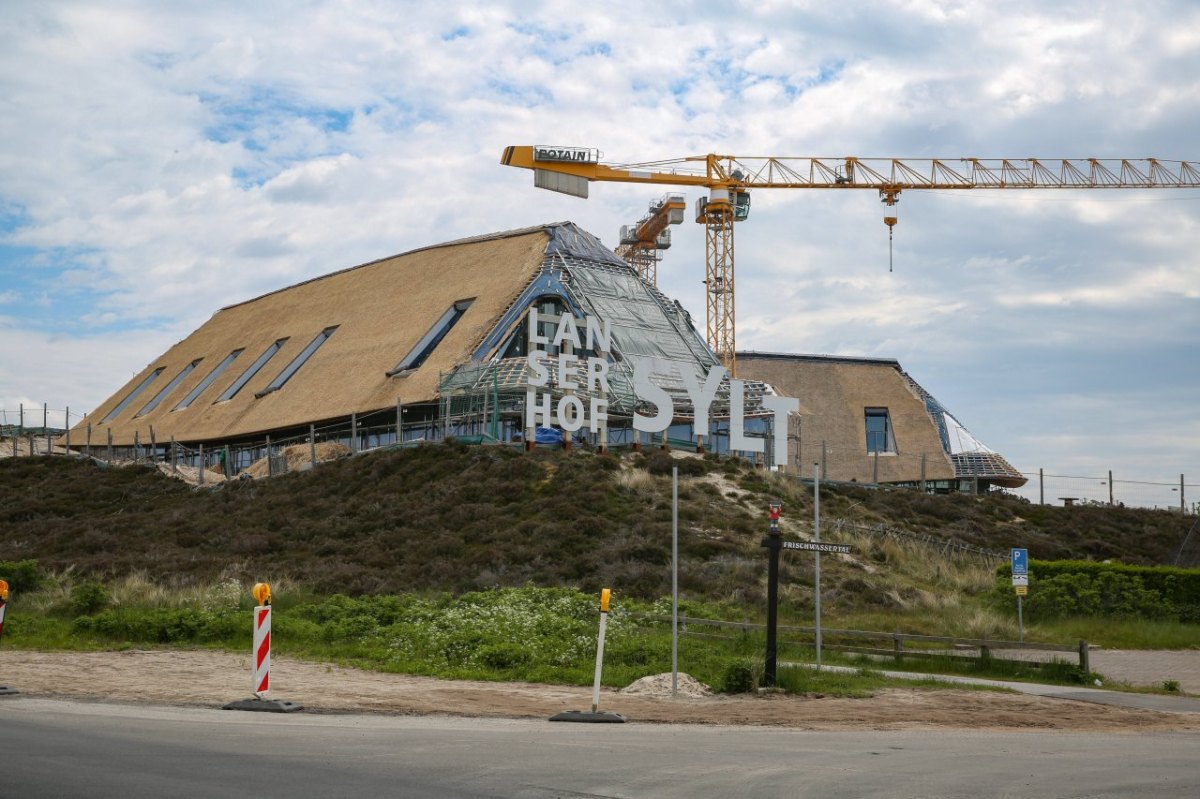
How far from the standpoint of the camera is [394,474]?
46.4m

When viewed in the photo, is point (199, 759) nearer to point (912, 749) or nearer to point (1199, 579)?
point (912, 749)

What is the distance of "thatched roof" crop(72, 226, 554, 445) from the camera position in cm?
5516

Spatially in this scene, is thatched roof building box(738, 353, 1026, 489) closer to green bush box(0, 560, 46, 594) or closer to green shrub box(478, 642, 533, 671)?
green bush box(0, 560, 46, 594)

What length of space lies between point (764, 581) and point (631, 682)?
13741 millimetres

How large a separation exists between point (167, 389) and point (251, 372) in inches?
439

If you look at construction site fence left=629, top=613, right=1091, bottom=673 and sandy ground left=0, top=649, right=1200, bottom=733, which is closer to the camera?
sandy ground left=0, top=649, right=1200, bottom=733

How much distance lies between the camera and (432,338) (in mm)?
56688

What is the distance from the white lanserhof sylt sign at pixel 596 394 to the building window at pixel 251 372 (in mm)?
24719

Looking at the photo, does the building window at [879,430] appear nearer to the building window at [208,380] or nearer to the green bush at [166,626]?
the building window at [208,380]

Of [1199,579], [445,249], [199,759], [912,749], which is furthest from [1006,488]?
[199,759]

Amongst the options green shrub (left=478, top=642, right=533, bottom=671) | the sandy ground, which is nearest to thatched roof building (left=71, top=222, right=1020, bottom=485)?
green shrub (left=478, top=642, right=533, bottom=671)

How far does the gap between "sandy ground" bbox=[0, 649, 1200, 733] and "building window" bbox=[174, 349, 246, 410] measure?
1999 inches

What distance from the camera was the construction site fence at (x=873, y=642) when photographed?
24.8 metres

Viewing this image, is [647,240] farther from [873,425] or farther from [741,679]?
[741,679]
